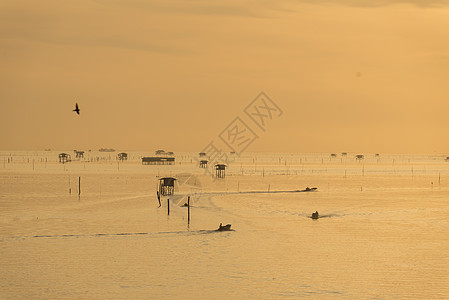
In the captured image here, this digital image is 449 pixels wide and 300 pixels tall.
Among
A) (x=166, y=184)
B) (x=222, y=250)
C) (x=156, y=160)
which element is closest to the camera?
(x=222, y=250)

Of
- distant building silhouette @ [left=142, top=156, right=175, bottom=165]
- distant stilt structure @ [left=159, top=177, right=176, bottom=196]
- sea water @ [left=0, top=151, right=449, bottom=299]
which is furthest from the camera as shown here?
distant building silhouette @ [left=142, top=156, right=175, bottom=165]

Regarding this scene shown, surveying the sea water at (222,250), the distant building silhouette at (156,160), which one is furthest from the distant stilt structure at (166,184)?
the distant building silhouette at (156,160)

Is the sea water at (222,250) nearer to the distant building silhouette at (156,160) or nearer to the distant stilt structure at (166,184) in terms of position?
the distant stilt structure at (166,184)

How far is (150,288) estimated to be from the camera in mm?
22312

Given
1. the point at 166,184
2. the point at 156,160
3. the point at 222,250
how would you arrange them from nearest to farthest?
1. the point at 222,250
2. the point at 166,184
3. the point at 156,160

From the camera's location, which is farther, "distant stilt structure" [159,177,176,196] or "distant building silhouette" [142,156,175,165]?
"distant building silhouette" [142,156,175,165]

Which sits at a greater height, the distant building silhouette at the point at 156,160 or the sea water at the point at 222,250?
the distant building silhouette at the point at 156,160

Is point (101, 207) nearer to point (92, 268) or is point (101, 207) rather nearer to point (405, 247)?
point (92, 268)

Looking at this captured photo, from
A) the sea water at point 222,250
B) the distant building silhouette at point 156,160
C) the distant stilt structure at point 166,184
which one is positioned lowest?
the sea water at point 222,250

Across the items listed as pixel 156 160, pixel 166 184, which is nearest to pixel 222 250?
pixel 166 184

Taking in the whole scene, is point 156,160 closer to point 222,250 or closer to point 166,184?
point 166,184

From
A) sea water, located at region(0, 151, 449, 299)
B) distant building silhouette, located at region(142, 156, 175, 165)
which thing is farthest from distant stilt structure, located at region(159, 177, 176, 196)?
distant building silhouette, located at region(142, 156, 175, 165)

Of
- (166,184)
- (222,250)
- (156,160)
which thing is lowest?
(222,250)

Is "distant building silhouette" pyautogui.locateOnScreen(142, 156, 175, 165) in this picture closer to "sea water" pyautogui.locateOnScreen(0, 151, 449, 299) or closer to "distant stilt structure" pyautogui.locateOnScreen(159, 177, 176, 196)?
"distant stilt structure" pyautogui.locateOnScreen(159, 177, 176, 196)
